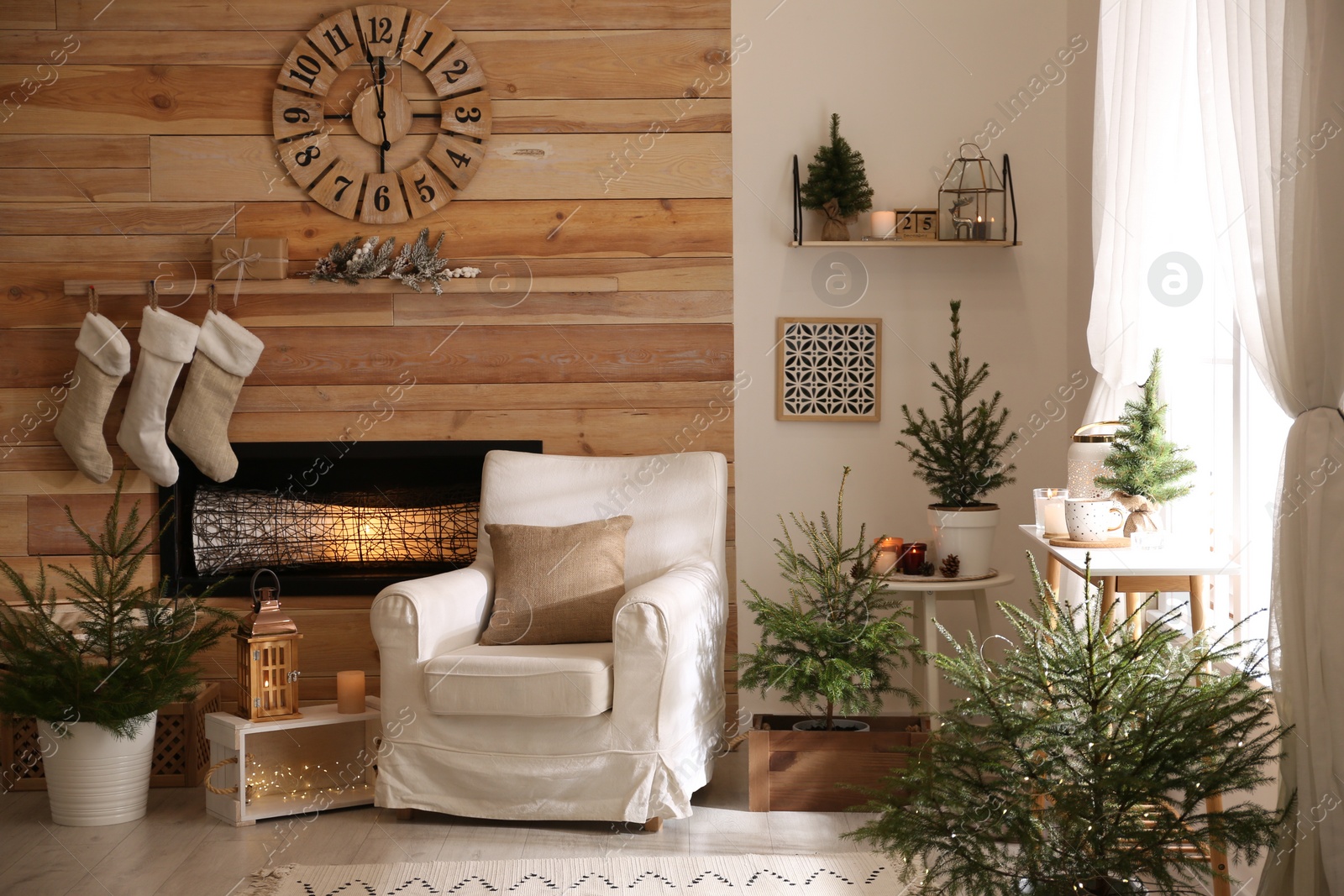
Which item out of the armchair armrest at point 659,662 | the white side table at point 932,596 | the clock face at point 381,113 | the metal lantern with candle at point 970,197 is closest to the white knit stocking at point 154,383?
the clock face at point 381,113

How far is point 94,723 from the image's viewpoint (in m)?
2.83

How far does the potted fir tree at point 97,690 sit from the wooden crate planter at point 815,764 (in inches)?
58.7

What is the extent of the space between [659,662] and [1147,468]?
3.77 feet

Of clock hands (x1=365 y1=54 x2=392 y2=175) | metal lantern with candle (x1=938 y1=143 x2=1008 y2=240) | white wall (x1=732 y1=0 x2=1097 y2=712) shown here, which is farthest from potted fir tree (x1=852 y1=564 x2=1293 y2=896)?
clock hands (x1=365 y1=54 x2=392 y2=175)

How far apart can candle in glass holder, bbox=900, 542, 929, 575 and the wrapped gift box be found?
6.82 feet

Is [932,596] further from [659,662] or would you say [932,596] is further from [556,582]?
[556,582]

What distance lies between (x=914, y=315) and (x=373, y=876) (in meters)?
2.32

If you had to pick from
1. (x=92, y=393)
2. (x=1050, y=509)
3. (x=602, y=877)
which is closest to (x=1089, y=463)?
(x=1050, y=509)

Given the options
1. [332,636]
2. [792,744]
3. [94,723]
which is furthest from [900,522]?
[94,723]

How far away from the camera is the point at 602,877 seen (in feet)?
8.16

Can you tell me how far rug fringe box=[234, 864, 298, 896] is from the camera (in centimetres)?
240

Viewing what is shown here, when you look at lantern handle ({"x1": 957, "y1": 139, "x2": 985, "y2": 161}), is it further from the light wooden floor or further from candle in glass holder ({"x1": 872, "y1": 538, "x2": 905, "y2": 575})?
the light wooden floor

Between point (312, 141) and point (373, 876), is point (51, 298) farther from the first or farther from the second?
point (373, 876)

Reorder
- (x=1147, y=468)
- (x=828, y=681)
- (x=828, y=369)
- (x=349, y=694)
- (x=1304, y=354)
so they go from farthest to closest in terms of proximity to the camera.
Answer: (x=828, y=369), (x=349, y=694), (x=828, y=681), (x=1147, y=468), (x=1304, y=354)
